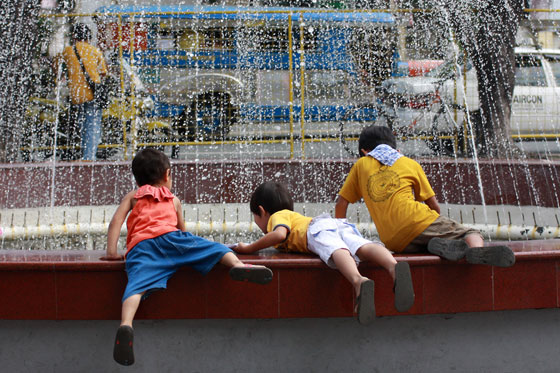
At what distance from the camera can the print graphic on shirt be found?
136 inches

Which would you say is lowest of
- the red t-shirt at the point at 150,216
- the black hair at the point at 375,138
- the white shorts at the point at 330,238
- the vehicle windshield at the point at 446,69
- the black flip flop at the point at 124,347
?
the black flip flop at the point at 124,347

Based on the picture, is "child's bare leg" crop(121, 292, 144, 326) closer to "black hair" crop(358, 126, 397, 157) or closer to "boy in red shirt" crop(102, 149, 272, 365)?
"boy in red shirt" crop(102, 149, 272, 365)

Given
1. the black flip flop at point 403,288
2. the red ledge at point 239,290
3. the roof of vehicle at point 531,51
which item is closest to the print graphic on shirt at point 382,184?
the red ledge at point 239,290

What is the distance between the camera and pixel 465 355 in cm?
302

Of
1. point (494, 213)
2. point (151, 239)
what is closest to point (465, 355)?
point (151, 239)

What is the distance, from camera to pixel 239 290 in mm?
2871

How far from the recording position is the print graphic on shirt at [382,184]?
3453 mm

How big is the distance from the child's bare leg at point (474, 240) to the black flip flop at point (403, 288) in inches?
23.4

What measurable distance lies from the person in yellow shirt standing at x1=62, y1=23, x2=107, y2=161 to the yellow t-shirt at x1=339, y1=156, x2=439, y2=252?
5832 mm

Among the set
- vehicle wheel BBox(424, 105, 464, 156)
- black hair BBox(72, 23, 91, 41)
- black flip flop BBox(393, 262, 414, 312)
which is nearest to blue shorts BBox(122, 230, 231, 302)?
black flip flop BBox(393, 262, 414, 312)

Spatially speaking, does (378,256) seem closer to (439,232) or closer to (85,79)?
(439,232)

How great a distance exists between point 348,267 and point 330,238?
274 mm

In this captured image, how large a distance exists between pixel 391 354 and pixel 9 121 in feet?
27.4

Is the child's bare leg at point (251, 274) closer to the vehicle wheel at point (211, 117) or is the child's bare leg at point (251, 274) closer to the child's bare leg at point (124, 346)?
the child's bare leg at point (124, 346)
